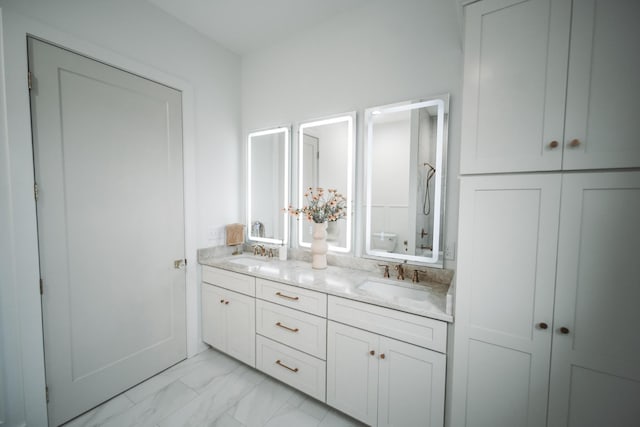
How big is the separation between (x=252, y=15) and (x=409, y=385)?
9.52 ft

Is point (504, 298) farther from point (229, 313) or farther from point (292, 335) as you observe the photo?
point (229, 313)

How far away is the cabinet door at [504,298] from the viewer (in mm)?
1050

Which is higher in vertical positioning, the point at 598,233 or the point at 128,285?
the point at 598,233

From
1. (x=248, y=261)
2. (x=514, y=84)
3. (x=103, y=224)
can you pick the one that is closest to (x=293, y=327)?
(x=248, y=261)

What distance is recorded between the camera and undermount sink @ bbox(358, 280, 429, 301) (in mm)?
1618

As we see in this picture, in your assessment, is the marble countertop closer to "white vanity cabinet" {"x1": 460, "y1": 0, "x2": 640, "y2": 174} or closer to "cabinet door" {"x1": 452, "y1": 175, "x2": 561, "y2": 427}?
"cabinet door" {"x1": 452, "y1": 175, "x2": 561, "y2": 427}

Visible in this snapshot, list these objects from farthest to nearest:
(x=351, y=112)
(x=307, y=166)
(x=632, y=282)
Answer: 1. (x=307, y=166)
2. (x=351, y=112)
3. (x=632, y=282)

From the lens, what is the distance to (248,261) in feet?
7.84

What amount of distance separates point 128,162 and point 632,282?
2.82 m

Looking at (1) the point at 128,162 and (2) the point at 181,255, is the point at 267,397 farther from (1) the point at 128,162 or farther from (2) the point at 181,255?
(1) the point at 128,162

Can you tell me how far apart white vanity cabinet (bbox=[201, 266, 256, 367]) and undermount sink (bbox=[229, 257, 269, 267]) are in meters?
0.18

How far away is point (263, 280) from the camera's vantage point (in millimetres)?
1895

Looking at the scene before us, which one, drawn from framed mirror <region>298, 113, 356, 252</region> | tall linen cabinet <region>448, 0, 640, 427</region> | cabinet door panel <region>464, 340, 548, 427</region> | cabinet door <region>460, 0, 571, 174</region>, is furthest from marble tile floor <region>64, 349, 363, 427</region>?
cabinet door <region>460, 0, 571, 174</region>

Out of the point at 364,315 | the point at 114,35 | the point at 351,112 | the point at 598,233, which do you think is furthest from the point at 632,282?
the point at 114,35
